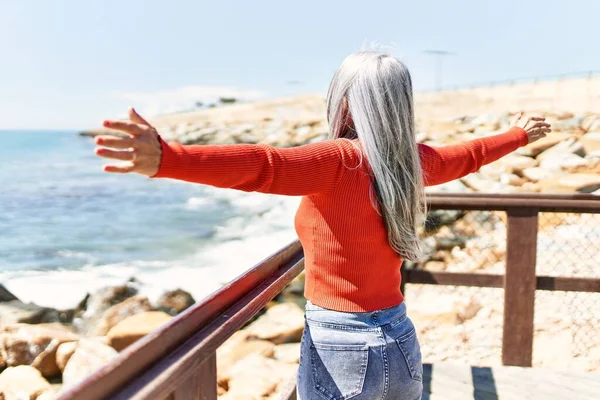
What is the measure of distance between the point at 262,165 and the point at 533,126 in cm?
133

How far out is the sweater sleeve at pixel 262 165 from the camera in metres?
1.12

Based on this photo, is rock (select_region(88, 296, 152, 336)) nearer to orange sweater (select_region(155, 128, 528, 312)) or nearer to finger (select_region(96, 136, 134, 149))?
orange sweater (select_region(155, 128, 528, 312))

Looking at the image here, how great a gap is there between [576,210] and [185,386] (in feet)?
8.97

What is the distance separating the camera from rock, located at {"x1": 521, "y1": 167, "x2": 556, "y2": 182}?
42.3 ft

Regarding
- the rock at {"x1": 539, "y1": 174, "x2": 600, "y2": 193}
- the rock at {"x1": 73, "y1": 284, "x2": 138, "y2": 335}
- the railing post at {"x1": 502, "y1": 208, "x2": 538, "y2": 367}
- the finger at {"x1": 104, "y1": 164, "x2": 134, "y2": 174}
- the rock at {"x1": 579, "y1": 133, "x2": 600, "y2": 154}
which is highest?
the finger at {"x1": 104, "y1": 164, "x2": 134, "y2": 174}

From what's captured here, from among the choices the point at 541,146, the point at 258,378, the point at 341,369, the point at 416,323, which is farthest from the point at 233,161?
the point at 541,146

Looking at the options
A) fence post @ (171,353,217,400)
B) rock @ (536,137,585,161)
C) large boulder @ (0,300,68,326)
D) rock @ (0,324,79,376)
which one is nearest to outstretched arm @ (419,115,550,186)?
fence post @ (171,353,217,400)

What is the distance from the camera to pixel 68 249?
15609 millimetres

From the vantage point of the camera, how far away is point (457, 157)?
69.7 inches

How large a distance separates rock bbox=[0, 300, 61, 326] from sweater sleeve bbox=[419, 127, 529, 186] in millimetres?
7238

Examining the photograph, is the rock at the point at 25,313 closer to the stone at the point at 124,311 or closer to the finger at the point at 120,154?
the stone at the point at 124,311

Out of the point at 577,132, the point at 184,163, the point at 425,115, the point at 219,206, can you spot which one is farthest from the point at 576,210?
the point at 425,115

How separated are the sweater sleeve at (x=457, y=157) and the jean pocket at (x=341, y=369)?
526mm

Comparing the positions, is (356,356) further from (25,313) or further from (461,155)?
(25,313)
